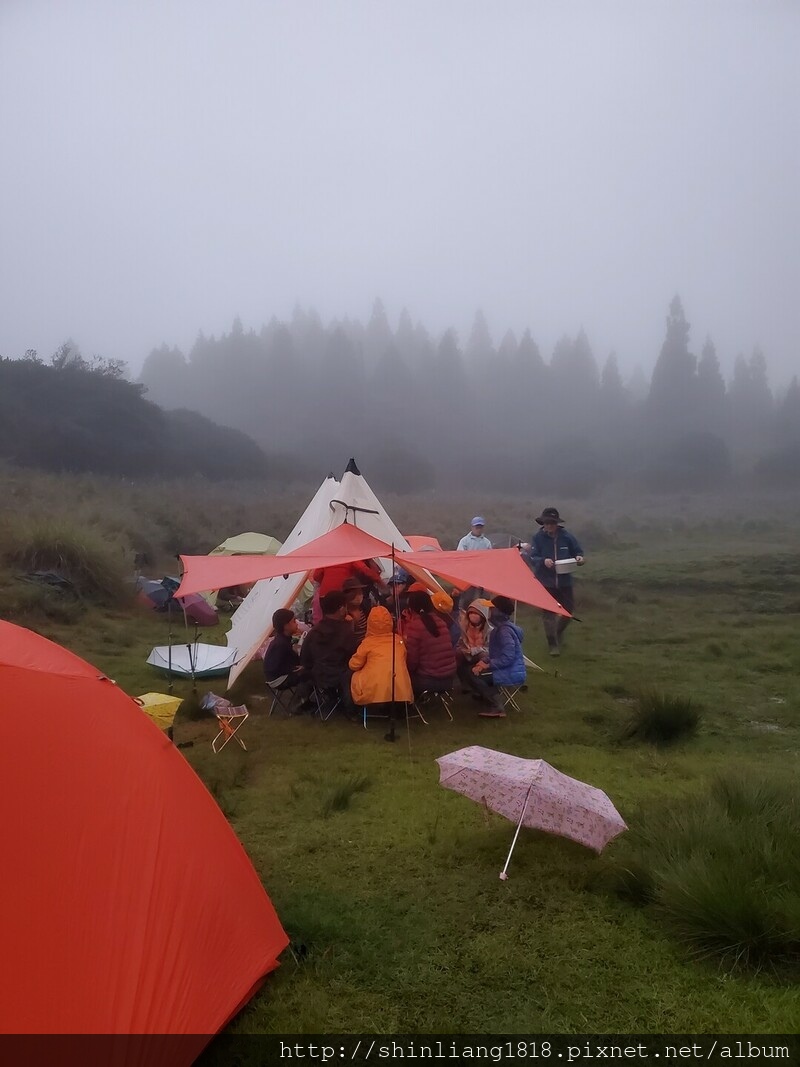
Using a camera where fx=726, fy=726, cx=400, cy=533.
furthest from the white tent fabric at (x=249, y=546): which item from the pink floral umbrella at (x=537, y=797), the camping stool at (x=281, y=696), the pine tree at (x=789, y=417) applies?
the pine tree at (x=789, y=417)

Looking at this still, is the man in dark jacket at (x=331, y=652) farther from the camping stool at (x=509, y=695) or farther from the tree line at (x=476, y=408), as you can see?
the tree line at (x=476, y=408)

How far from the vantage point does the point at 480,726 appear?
20.3 ft

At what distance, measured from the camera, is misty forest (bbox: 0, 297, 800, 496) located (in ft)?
94.1

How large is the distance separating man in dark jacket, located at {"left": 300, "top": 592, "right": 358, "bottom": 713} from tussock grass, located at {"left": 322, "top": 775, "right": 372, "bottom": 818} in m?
1.54

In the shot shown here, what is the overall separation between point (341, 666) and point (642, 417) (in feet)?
144

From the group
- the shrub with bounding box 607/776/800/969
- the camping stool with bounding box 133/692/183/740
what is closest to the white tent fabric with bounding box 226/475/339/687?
the camping stool with bounding box 133/692/183/740

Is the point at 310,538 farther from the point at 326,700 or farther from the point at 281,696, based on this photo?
the point at 326,700

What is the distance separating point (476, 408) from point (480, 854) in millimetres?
45025

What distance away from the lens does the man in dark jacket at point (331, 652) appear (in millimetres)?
6180

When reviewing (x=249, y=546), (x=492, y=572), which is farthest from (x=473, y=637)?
(x=249, y=546)

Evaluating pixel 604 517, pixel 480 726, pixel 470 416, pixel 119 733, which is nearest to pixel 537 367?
pixel 470 416

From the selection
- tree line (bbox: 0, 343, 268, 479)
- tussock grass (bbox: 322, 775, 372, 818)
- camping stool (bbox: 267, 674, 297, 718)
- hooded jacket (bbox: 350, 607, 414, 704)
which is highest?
tree line (bbox: 0, 343, 268, 479)

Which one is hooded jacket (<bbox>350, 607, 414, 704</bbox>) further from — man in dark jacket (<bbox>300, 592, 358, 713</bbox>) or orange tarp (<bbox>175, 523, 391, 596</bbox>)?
orange tarp (<bbox>175, 523, 391, 596</bbox>)

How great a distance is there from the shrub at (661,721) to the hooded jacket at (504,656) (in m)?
1.06
